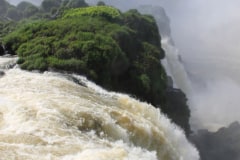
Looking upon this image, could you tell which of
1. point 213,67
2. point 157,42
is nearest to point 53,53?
point 157,42

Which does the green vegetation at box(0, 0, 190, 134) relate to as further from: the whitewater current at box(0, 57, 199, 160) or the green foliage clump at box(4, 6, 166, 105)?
the whitewater current at box(0, 57, 199, 160)

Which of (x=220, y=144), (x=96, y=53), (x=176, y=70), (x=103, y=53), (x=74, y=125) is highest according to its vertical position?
(x=176, y=70)

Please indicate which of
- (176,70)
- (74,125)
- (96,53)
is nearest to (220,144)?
(176,70)

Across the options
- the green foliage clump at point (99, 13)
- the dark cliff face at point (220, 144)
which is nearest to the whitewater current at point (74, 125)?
the dark cliff face at point (220, 144)

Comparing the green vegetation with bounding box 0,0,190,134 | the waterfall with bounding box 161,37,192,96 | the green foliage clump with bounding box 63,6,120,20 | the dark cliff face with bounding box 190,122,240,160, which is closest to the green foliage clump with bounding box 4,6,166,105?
the green vegetation with bounding box 0,0,190,134

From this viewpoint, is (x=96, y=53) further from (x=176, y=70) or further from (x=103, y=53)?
(x=176, y=70)

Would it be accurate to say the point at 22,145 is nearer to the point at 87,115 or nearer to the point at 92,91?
the point at 87,115
